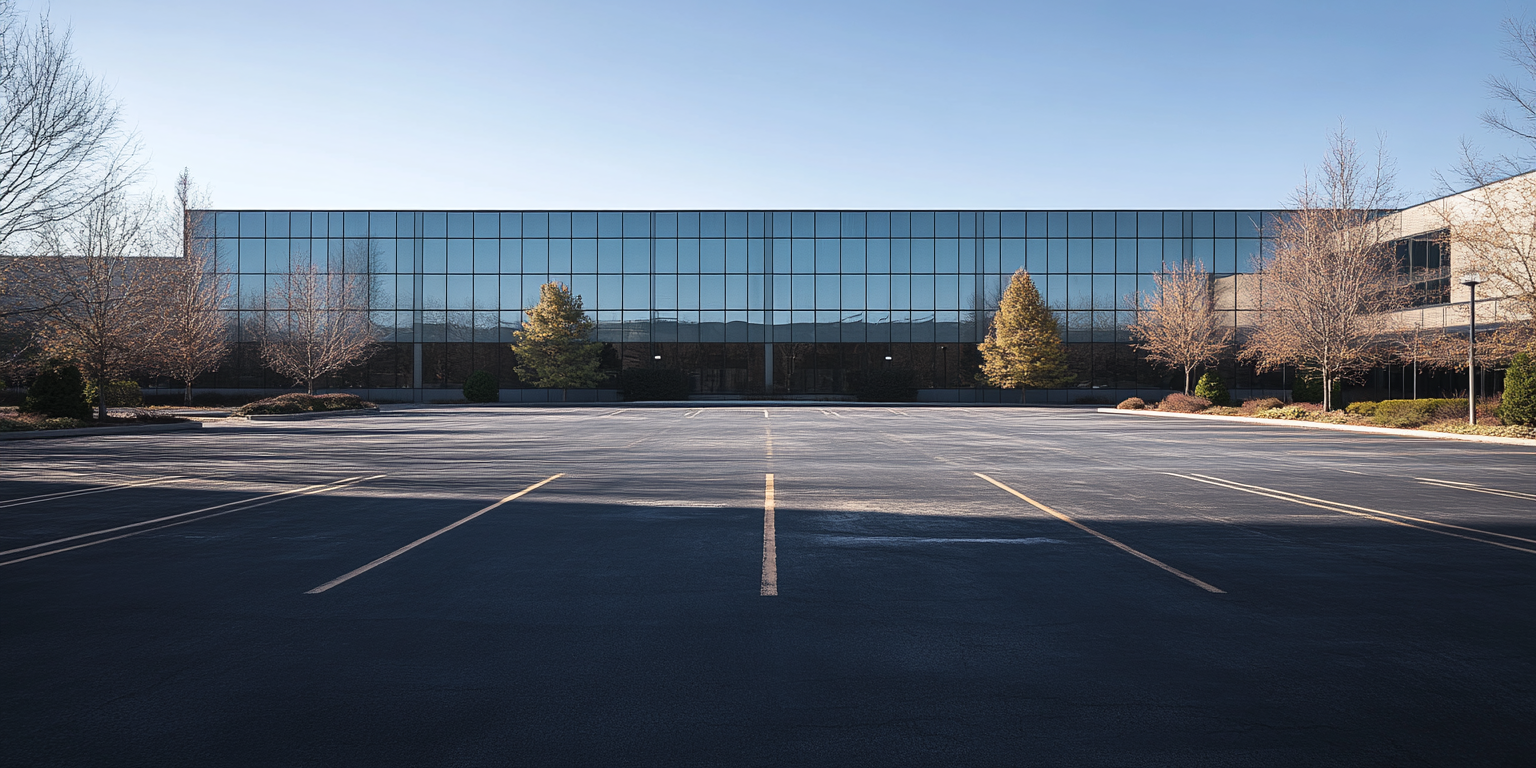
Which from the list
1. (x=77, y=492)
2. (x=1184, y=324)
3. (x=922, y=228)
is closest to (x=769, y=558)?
(x=77, y=492)

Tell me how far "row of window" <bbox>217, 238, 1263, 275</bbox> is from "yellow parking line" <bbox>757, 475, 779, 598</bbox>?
46103mm

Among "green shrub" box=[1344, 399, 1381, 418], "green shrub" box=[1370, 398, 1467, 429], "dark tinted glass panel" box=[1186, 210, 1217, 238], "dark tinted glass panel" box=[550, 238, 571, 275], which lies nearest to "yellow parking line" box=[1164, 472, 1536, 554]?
"green shrub" box=[1370, 398, 1467, 429]

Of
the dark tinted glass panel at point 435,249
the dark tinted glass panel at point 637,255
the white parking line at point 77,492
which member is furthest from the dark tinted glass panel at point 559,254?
the white parking line at point 77,492

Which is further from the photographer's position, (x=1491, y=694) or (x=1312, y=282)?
(x=1312, y=282)

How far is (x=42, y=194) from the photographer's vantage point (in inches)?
882

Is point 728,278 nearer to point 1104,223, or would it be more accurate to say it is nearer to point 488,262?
point 488,262

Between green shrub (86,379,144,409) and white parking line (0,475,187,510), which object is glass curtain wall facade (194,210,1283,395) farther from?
white parking line (0,475,187,510)

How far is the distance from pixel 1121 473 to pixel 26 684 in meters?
14.3

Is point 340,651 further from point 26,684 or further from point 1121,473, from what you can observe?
point 1121,473

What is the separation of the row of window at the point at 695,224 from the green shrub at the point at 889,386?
970 centimetres

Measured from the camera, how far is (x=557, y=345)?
2021 inches

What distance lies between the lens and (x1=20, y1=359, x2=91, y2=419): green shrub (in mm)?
25422

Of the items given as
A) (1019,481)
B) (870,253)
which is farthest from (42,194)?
(870,253)

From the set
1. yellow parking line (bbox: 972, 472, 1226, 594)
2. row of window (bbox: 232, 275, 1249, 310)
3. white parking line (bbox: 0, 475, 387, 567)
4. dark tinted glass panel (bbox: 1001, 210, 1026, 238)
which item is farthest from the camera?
dark tinted glass panel (bbox: 1001, 210, 1026, 238)
